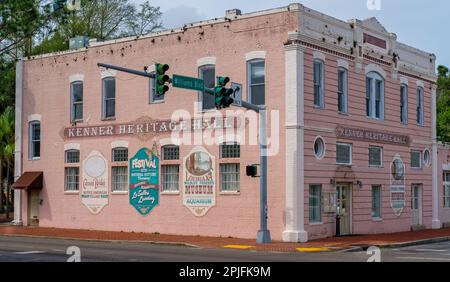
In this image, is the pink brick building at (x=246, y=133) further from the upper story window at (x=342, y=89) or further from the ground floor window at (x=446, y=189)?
the ground floor window at (x=446, y=189)

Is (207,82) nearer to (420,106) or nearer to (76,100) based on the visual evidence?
(76,100)

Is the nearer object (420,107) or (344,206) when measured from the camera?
(344,206)

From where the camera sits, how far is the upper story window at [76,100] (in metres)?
33.7

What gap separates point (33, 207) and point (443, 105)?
3498cm

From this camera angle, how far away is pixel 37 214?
35.3 meters

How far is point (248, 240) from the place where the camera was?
1032 inches

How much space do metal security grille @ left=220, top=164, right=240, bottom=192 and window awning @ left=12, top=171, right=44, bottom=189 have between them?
11.2 meters

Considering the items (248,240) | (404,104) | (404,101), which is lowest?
(248,240)

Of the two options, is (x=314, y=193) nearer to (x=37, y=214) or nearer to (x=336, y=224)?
(x=336, y=224)

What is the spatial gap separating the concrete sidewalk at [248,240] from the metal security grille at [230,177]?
2136 mm

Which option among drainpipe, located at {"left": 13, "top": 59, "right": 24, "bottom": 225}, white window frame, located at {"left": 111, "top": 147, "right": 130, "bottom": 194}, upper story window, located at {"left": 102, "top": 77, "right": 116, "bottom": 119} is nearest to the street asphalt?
white window frame, located at {"left": 111, "top": 147, "right": 130, "bottom": 194}

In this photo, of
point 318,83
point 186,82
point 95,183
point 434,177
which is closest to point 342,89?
point 318,83

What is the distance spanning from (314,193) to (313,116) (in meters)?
3.08
